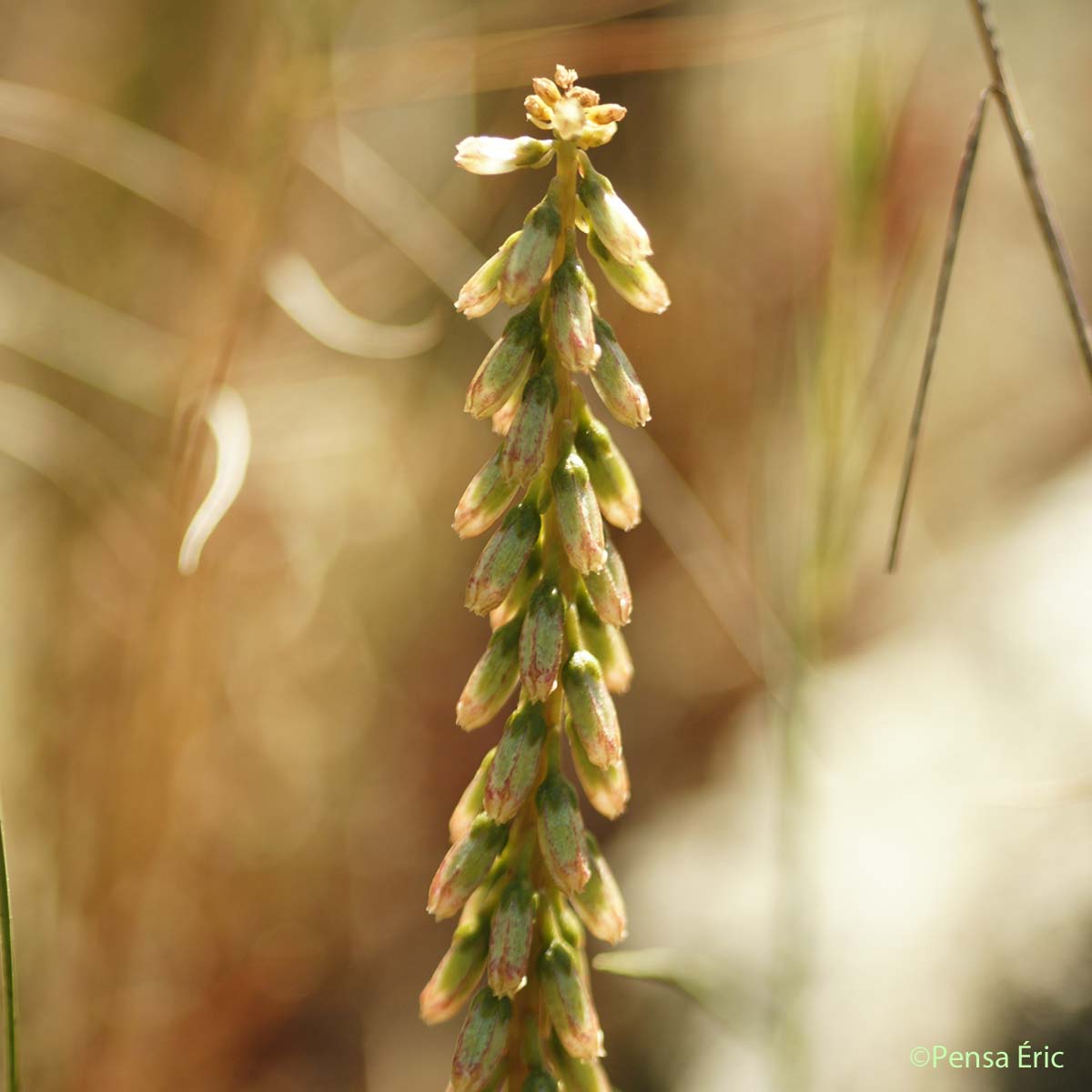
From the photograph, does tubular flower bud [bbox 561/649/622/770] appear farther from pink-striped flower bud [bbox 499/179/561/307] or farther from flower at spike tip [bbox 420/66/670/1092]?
pink-striped flower bud [bbox 499/179/561/307]

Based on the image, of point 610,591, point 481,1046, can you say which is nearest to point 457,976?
point 481,1046

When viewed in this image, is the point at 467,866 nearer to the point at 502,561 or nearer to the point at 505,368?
the point at 502,561

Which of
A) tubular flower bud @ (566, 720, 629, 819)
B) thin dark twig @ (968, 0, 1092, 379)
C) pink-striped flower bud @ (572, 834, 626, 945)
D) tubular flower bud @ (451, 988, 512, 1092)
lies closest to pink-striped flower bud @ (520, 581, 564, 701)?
tubular flower bud @ (566, 720, 629, 819)

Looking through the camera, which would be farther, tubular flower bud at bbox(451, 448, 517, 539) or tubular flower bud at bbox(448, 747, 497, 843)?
tubular flower bud at bbox(448, 747, 497, 843)

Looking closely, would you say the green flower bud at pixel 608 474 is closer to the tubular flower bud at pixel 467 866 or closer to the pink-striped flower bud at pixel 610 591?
the pink-striped flower bud at pixel 610 591

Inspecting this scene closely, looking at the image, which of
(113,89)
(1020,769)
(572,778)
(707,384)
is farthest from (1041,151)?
(113,89)

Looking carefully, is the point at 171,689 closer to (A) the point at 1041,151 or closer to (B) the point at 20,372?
(B) the point at 20,372

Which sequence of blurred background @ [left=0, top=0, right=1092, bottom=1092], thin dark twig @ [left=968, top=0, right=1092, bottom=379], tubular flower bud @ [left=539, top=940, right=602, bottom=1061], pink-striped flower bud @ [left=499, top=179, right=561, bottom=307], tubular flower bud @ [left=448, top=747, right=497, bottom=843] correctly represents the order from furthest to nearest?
blurred background @ [left=0, top=0, right=1092, bottom=1092]
thin dark twig @ [left=968, top=0, right=1092, bottom=379]
tubular flower bud @ [left=448, top=747, right=497, bottom=843]
tubular flower bud @ [left=539, top=940, right=602, bottom=1061]
pink-striped flower bud @ [left=499, top=179, right=561, bottom=307]
